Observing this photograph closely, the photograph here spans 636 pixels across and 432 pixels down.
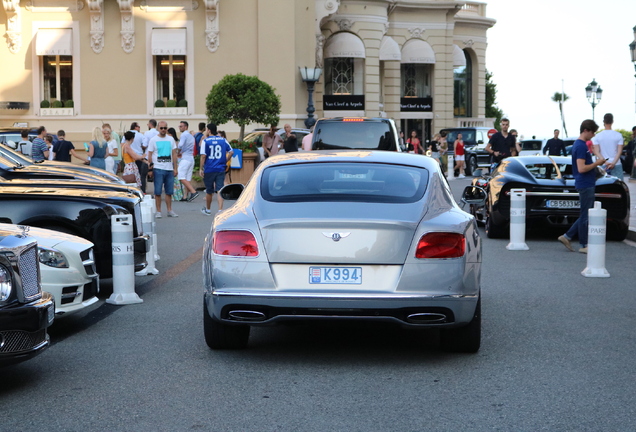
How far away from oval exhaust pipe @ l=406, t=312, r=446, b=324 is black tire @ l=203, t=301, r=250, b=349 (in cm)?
129

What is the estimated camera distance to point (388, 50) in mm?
53406

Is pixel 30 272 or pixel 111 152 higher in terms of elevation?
pixel 111 152

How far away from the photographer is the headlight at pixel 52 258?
7.83m

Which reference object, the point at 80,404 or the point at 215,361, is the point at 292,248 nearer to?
the point at 215,361

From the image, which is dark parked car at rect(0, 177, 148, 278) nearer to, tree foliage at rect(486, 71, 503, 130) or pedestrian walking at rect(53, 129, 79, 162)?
pedestrian walking at rect(53, 129, 79, 162)

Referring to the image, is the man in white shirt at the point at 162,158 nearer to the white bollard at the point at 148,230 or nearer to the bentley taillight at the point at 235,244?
the white bollard at the point at 148,230

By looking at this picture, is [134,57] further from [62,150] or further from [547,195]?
[547,195]

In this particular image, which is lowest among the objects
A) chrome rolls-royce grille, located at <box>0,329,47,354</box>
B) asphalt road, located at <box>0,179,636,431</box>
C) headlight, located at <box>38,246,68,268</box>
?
asphalt road, located at <box>0,179,636,431</box>

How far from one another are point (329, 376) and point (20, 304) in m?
1.94

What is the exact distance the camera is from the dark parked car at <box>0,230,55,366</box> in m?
5.65

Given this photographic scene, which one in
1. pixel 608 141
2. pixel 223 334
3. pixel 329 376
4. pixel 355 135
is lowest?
pixel 329 376

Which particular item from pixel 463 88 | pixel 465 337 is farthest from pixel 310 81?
pixel 465 337

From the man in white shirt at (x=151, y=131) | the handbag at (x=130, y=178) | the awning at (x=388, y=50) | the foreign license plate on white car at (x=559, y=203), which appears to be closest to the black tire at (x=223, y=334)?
the foreign license plate on white car at (x=559, y=203)

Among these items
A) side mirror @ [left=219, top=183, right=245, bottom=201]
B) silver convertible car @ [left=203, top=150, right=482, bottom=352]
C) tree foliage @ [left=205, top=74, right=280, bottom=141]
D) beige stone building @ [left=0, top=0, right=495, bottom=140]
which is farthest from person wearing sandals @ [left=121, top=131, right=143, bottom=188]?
beige stone building @ [left=0, top=0, right=495, bottom=140]
